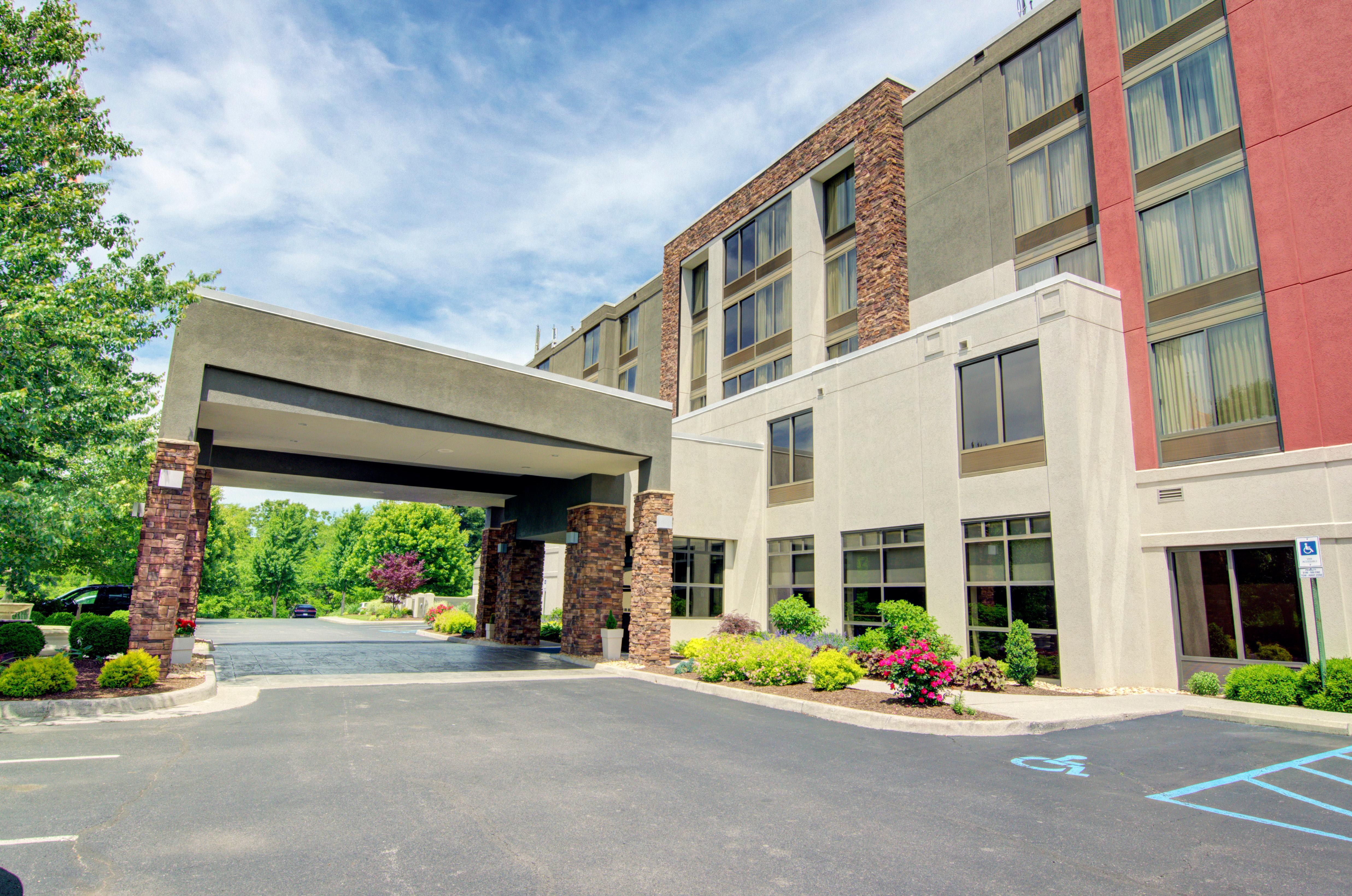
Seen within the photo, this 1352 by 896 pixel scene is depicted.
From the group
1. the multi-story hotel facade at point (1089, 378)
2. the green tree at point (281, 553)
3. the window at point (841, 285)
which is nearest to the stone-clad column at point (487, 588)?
the multi-story hotel facade at point (1089, 378)

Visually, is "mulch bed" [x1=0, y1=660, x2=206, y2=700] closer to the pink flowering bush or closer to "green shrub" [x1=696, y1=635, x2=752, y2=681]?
"green shrub" [x1=696, y1=635, x2=752, y2=681]

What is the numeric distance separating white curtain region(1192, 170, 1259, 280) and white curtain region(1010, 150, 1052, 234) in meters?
4.38

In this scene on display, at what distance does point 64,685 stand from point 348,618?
4877 centimetres

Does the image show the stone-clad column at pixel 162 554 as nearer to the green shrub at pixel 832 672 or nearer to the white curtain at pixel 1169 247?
the green shrub at pixel 832 672

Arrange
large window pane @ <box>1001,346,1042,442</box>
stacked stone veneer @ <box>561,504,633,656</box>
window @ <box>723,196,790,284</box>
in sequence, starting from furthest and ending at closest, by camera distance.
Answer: window @ <box>723,196,790,284</box> < stacked stone veneer @ <box>561,504,633,656</box> < large window pane @ <box>1001,346,1042,442</box>

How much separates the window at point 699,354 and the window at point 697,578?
1145cm

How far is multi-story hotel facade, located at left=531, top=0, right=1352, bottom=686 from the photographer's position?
1482cm

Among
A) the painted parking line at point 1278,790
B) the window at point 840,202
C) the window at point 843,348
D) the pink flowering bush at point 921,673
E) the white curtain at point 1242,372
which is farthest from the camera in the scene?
the window at point 840,202

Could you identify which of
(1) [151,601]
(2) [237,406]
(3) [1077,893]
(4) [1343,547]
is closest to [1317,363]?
(4) [1343,547]

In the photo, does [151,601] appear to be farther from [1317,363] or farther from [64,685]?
[1317,363]

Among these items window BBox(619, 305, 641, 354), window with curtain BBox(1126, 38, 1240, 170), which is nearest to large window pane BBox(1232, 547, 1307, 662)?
window with curtain BBox(1126, 38, 1240, 170)

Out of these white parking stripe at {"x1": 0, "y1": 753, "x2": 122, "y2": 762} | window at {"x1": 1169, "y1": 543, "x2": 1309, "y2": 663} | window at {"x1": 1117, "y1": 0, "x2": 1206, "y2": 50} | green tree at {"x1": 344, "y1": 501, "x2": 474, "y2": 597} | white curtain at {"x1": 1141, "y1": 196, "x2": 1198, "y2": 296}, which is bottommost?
white parking stripe at {"x1": 0, "y1": 753, "x2": 122, "y2": 762}

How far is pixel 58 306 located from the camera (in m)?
12.1

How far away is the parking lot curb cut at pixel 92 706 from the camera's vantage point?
10734mm
